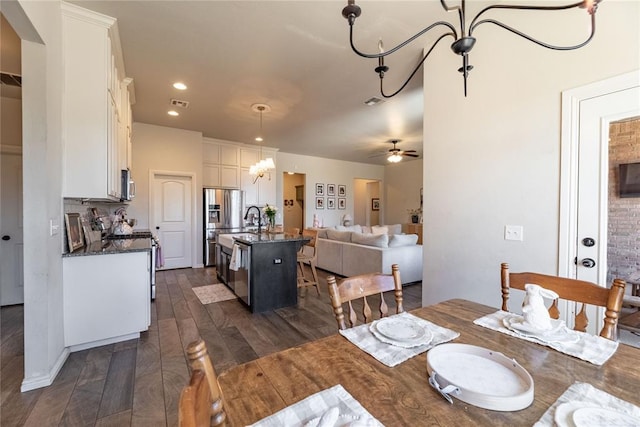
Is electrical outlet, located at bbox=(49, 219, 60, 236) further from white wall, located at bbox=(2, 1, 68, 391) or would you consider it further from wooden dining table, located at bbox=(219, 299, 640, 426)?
wooden dining table, located at bbox=(219, 299, 640, 426)

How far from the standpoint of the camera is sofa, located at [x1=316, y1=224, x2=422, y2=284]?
4.30m

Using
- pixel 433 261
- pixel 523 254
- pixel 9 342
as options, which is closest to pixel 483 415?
pixel 523 254

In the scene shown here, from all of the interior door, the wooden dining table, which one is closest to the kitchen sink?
the interior door

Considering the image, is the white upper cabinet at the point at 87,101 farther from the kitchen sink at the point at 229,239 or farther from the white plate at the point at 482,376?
the white plate at the point at 482,376

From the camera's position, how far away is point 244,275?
11.5 ft

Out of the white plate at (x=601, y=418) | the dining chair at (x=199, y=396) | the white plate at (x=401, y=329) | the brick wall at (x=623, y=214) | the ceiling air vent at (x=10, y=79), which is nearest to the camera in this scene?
the dining chair at (x=199, y=396)

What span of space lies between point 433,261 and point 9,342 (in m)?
3.94

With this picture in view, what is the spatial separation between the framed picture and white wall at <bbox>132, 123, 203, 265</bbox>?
8.71ft

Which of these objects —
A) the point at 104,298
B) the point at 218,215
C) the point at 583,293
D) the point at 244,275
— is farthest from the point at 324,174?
the point at 583,293

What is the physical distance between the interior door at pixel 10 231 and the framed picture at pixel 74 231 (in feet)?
4.82

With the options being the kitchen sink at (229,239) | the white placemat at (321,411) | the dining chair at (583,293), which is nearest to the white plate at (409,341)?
the white placemat at (321,411)

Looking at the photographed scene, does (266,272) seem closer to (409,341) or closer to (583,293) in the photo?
(409,341)

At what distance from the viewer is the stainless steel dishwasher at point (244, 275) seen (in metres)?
3.34

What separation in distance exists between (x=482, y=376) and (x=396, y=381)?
0.26 m
